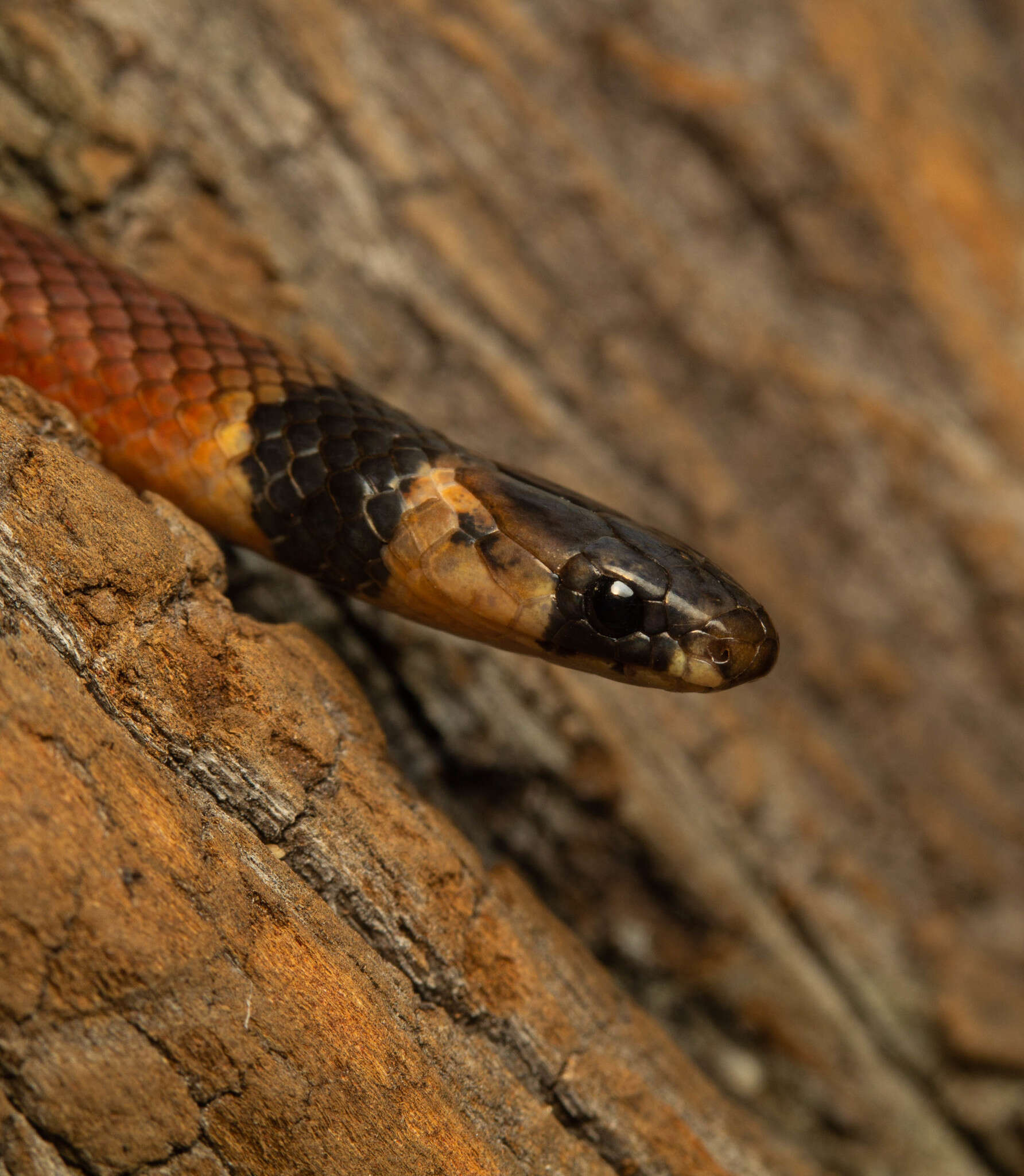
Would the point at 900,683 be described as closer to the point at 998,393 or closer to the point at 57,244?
the point at 998,393

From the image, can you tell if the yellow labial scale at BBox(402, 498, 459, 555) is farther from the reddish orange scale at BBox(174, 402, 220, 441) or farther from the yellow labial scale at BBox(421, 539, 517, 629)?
the reddish orange scale at BBox(174, 402, 220, 441)

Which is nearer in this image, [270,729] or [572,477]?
[270,729]

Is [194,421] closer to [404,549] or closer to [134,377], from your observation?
[134,377]

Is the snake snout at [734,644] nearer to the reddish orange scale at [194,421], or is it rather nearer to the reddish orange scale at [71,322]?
the reddish orange scale at [194,421]

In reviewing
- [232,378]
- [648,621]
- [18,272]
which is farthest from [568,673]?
[18,272]

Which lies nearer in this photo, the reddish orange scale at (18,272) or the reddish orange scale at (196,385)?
the reddish orange scale at (18,272)

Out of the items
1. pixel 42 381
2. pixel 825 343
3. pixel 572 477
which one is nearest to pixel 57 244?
pixel 42 381

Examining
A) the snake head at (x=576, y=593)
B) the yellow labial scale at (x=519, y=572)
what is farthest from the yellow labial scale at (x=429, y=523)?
the yellow labial scale at (x=519, y=572)

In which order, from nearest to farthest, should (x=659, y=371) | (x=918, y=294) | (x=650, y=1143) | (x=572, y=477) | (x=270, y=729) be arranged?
(x=270, y=729), (x=650, y=1143), (x=572, y=477), (x=659, y=371), (x=918, y=294)
